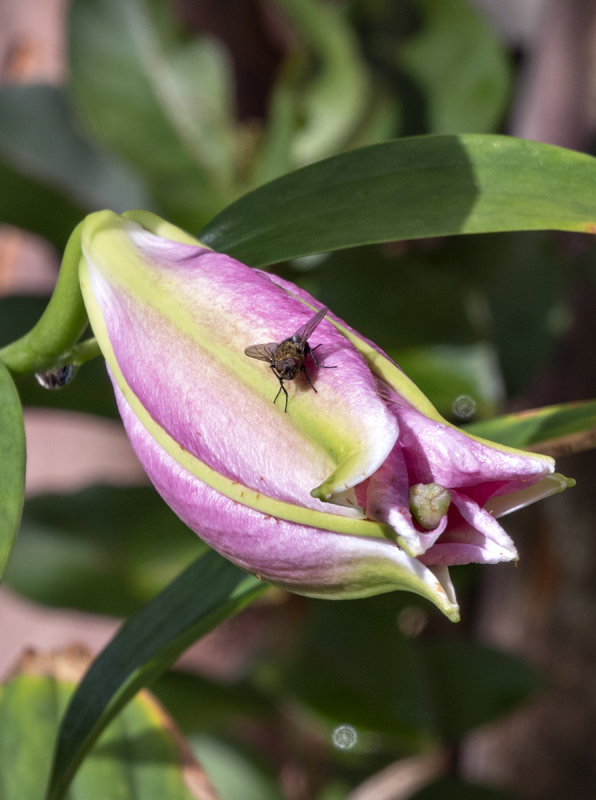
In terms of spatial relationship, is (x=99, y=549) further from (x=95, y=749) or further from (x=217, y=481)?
(x=217, y=481)

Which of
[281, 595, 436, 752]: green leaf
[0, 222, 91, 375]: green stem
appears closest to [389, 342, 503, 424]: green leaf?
[281, 595, 436, 752]: green leaf

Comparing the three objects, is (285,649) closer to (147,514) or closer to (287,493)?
(147,514)

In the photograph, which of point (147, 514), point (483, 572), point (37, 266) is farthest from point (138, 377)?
point (37, 266)

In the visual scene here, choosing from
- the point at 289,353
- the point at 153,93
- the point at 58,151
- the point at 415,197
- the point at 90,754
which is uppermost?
the point at 153,93

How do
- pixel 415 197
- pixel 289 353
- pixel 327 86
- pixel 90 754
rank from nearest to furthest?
1. pixel 289 353
2. pixel 415 197
3. pixel 90 754
4. pixel 327 86

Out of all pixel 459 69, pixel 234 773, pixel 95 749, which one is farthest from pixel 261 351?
pixel 459 69

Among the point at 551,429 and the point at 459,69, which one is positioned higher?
the point at 459,69

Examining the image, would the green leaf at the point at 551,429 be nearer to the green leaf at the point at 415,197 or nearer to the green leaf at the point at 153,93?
the green leaf at the point at 415,197
